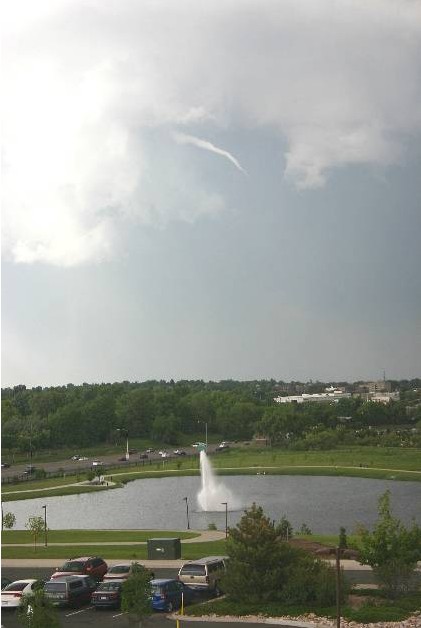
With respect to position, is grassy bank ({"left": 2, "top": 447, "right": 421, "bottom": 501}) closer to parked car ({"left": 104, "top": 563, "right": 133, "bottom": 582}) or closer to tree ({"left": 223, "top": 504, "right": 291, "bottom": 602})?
parked car ({"left": 104, "top": 563, "right": 133, "bottom": 582})

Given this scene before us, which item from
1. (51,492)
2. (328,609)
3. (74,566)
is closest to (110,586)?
(74,566)

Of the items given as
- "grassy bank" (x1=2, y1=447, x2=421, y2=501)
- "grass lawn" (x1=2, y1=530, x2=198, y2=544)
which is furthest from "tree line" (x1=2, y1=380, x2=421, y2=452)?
"grass lawn" (x1=2, y1=530, x2=198, y2=544)

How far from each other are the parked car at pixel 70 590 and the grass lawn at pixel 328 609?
7.53 feet

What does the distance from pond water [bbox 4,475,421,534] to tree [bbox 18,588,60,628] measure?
70.1 feet

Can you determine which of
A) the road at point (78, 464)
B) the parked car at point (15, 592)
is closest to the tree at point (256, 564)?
the parked car at point (15, 592)

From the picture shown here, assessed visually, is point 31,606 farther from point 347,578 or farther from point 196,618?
point 347,578

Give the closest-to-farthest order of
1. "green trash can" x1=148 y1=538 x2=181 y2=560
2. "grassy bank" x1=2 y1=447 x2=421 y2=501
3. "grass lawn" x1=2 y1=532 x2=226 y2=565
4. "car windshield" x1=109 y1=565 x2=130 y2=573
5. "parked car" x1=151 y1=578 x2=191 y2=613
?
1. "parked car" x1=151 y1=578 x2=191 y2=613
2. "car windshield" x1=109 y1=565 x2=130 y2=573
3. "green trash can" x1=148 y1=538 x2=181 y2=560
4. "grass lawn" x1=2 y1=532 x2=226 y2=565
5. "grassy bank" x1=2 y1=447 x2=421 y2=501

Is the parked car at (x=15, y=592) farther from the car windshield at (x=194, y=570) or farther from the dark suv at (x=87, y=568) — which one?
the car windshield at (x=194, y=570)

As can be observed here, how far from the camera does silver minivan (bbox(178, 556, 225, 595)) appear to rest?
18156 mm

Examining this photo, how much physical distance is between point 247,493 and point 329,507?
30.6 feet

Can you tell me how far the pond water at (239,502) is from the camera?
39250 millimetres

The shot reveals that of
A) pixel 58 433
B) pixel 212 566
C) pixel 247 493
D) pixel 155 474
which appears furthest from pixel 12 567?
pixel 58 433

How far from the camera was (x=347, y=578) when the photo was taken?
19.4m

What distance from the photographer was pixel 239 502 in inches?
1870
